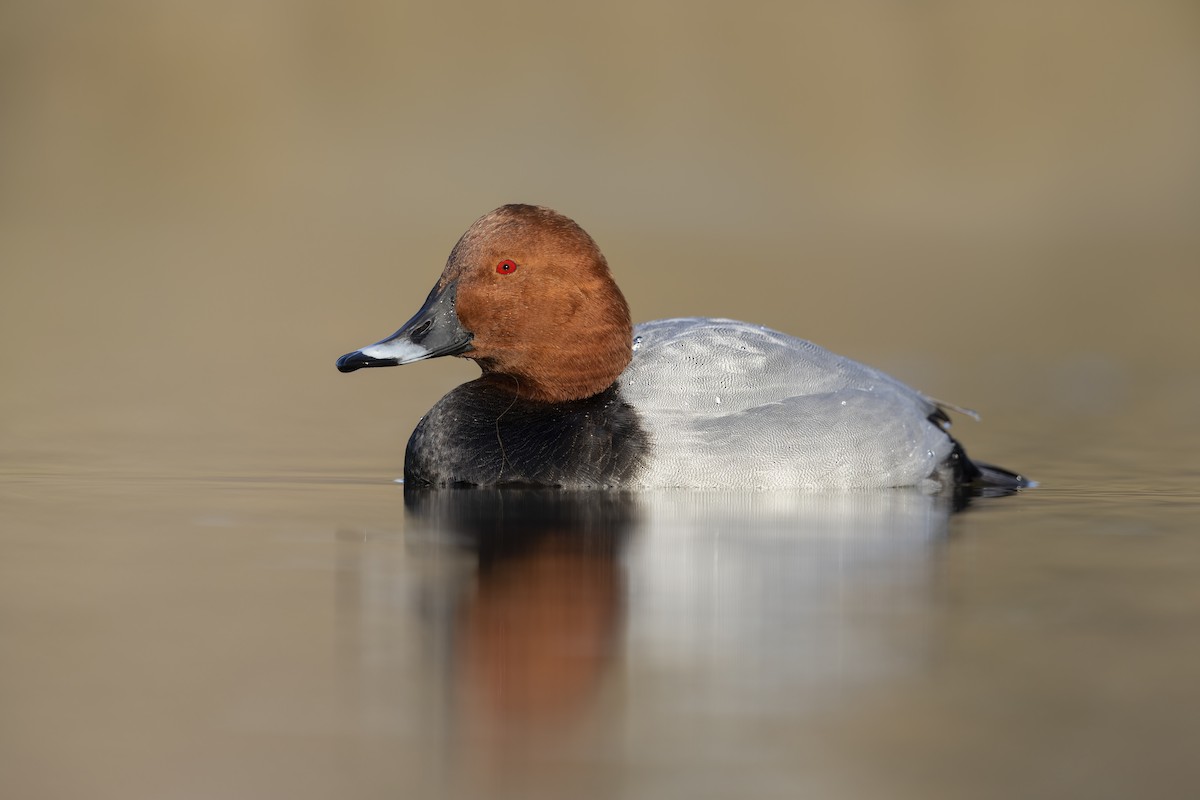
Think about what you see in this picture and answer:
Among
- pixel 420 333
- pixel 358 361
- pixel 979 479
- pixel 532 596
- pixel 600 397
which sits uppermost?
pixel 420 333

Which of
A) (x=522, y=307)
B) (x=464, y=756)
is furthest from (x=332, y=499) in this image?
(x=464, y=756)

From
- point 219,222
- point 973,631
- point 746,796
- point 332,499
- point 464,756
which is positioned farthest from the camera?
point 219,222

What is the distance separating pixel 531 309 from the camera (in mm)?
7715

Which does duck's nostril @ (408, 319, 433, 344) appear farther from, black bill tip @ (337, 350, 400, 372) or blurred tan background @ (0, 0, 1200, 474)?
blurred tan background @ (0, 0, 1200, 474)

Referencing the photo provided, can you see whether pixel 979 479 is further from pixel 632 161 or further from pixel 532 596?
pixel 632 161

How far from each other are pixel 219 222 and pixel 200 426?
22208 millimetres

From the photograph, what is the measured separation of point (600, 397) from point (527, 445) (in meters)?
0.40

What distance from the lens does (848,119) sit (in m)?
40.4

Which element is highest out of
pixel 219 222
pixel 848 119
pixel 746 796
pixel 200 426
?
pixel 848 119

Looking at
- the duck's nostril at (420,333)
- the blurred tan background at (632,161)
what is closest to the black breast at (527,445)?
the duck's nostril at (420,333)

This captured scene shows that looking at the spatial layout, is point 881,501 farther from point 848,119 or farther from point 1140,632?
point 848,119

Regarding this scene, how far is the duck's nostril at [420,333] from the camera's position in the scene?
25.0 feet

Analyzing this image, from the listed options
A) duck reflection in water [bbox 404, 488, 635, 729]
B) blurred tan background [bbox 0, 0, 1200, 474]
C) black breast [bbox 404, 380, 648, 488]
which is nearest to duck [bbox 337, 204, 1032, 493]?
black breast [bbox 404, 380, 648, 488]

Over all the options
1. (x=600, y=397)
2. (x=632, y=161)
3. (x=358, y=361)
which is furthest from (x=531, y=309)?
(x=632, y=161)
